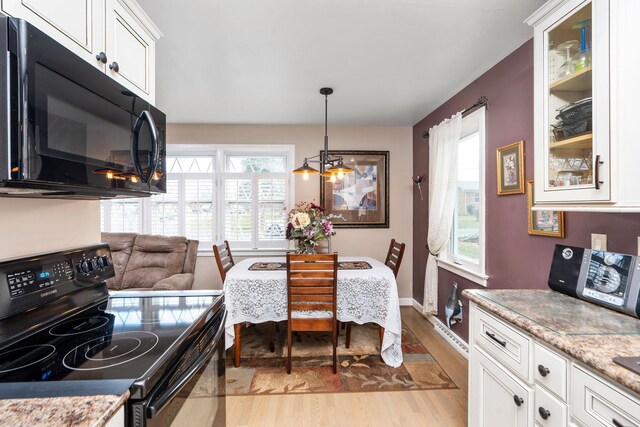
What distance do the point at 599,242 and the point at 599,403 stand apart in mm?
925

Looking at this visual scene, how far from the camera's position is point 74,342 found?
88 centimetres

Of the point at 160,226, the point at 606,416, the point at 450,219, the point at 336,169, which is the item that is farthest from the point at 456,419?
the point at 160,226

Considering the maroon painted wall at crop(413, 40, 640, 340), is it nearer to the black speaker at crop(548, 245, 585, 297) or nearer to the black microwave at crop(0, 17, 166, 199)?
the black speaker at crop(548, 245, 585, 297)

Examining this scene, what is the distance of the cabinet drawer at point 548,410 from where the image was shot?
0.99 meters

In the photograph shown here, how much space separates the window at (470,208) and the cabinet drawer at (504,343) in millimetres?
1101

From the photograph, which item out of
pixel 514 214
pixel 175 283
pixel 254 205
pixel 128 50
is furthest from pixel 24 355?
pixel 254 205

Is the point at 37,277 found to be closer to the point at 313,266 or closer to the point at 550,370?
the point at 313,266

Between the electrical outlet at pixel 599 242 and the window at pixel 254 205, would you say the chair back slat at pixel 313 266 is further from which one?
the window at pixel 254 205

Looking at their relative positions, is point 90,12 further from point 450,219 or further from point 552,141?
point 450,219

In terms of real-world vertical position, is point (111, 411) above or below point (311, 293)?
above

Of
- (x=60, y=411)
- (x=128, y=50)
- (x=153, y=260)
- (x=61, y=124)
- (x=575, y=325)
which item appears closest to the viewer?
(x=60, y=411)

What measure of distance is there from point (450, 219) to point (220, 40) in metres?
2.51

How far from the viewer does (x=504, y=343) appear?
49.7 inches

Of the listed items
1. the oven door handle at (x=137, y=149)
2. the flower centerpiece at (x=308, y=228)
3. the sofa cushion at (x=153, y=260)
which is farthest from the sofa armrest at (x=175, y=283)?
the oven door handle at (x=137, y=149)
